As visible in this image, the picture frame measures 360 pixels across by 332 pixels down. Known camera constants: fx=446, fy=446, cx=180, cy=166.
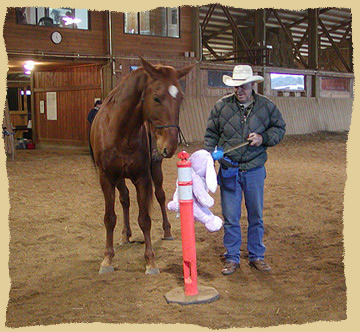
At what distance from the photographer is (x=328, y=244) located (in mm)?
4898

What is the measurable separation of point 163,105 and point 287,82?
18180 mm

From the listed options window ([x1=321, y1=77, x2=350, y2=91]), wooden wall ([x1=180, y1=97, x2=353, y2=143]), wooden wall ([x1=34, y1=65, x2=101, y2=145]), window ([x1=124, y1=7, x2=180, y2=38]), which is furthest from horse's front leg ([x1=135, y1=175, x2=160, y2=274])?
window ([x1=321, y1=77, x2=350, y2=91])

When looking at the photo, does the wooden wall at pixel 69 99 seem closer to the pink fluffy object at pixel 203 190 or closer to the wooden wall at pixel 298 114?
the wooden wall at pixel 298 114

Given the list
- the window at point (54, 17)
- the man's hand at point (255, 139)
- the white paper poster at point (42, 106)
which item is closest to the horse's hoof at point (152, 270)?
the man's hand at point (255, 139)

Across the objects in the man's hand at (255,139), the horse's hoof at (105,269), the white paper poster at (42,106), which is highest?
the white paper poster at (42,106)

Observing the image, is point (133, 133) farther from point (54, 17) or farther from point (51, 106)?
point (51, 106)

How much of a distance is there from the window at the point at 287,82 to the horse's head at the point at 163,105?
17124 millimetres

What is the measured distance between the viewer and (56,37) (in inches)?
547

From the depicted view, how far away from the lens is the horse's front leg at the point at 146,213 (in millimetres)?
4191

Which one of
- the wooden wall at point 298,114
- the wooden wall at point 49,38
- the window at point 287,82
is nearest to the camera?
the wooden wall at point 49,38

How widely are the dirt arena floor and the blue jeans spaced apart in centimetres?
21

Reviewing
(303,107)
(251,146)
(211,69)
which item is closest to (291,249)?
(251,146)

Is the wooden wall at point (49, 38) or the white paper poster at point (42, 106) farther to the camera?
the white paper poster at point (42, 106)

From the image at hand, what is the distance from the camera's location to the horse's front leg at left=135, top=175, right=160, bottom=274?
4.19 m
